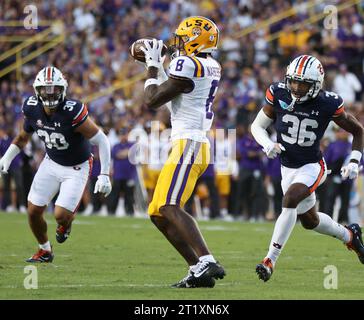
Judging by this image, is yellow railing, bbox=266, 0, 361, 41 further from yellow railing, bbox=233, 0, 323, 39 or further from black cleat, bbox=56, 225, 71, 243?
black cleat, bbox=56, 225, 71, 243

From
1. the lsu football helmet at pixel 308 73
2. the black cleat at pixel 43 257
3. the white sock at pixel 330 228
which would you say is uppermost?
the lsu football helmet at pixel 308 73

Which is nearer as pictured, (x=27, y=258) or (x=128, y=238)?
(x=27, y=258)

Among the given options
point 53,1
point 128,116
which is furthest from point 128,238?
point 53,1

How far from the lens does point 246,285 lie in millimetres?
7594

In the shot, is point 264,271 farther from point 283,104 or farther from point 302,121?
point 283,104

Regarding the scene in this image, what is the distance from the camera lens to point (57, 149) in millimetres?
9195

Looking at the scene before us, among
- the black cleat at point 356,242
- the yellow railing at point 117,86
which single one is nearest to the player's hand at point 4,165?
the black cleat at point 356,242

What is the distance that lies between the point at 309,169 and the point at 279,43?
11335 millimetres

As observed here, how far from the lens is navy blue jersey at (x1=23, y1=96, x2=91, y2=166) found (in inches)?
353

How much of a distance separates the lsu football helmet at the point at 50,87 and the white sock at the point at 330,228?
257cm

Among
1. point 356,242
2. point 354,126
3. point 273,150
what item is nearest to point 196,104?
point 273,150

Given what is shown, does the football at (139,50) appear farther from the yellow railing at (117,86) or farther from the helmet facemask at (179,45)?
the yellow railing at (117,86)

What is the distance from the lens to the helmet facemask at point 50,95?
8898mm

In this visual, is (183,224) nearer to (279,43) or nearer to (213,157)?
(213,157)
